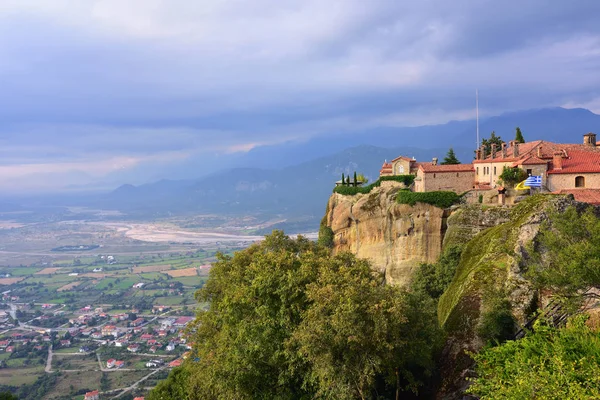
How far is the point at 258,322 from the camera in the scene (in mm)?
20234

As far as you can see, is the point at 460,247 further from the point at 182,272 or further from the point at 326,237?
the point at 182,272

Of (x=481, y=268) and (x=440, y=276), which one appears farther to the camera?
(x=440, y=276)

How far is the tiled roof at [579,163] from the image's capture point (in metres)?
37.6

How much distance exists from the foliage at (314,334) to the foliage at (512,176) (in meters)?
22.8

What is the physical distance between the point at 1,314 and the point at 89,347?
49851 mm

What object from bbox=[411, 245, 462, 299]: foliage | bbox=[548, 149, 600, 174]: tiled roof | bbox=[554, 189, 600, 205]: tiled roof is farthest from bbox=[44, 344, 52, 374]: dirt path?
bbox=[548, 149, 600, 174]: tiled roof

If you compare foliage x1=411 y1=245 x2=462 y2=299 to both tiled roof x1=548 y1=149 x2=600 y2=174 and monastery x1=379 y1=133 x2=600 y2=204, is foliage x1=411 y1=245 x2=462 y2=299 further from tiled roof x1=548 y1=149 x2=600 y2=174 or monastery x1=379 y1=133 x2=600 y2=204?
tiled roof x1=548 y1=149 x2=600 y2=174

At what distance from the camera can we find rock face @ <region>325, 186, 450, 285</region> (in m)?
42.1

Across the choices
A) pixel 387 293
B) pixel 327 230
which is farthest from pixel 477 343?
pixel 327 230

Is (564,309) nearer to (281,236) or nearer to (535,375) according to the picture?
(535,375)

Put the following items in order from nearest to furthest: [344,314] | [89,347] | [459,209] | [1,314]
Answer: [344,314]
[459,209]
[89,347]
[1,314]

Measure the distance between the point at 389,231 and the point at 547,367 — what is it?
32797 mm

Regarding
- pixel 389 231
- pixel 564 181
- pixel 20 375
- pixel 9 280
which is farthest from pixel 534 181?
pixel 9 280

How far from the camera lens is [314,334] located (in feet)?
54.4
